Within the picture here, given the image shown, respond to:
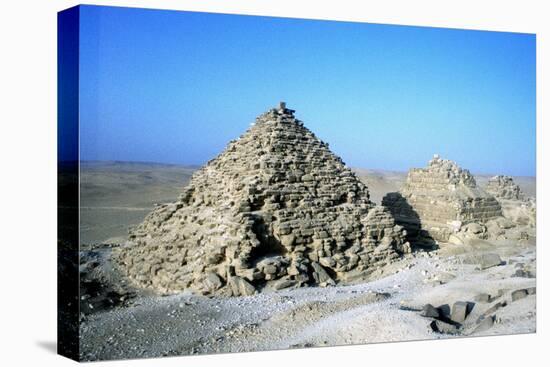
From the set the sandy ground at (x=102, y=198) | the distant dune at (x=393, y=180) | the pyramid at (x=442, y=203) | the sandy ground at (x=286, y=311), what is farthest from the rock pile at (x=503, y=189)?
the sandy ground at (x=102, y=198)

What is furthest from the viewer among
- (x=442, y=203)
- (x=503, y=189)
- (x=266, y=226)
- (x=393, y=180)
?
(x=393, y=180)

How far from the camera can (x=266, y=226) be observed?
495 inches

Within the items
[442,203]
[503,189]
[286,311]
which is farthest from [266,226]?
[503,189]

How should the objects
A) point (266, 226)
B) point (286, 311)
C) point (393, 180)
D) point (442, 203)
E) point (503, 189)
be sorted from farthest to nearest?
1. point (393, 180)
2. point (442, 203)
3. point (503, 189)
4. point (266, 226)
5. point (286, 311)

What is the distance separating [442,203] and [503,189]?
72.2 inches

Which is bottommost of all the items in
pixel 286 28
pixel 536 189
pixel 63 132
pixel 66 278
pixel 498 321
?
pixel 498 321

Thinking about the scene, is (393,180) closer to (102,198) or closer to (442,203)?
(442,203)

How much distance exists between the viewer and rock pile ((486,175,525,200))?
601 inches

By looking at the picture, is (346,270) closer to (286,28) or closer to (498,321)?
(498,321)

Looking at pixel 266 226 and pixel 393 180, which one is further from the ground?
pixel 393 180

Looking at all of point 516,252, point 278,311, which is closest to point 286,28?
point 278,311

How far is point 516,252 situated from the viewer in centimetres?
1344

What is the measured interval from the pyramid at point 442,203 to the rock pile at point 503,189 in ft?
1.69

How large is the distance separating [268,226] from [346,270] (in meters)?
1.83
